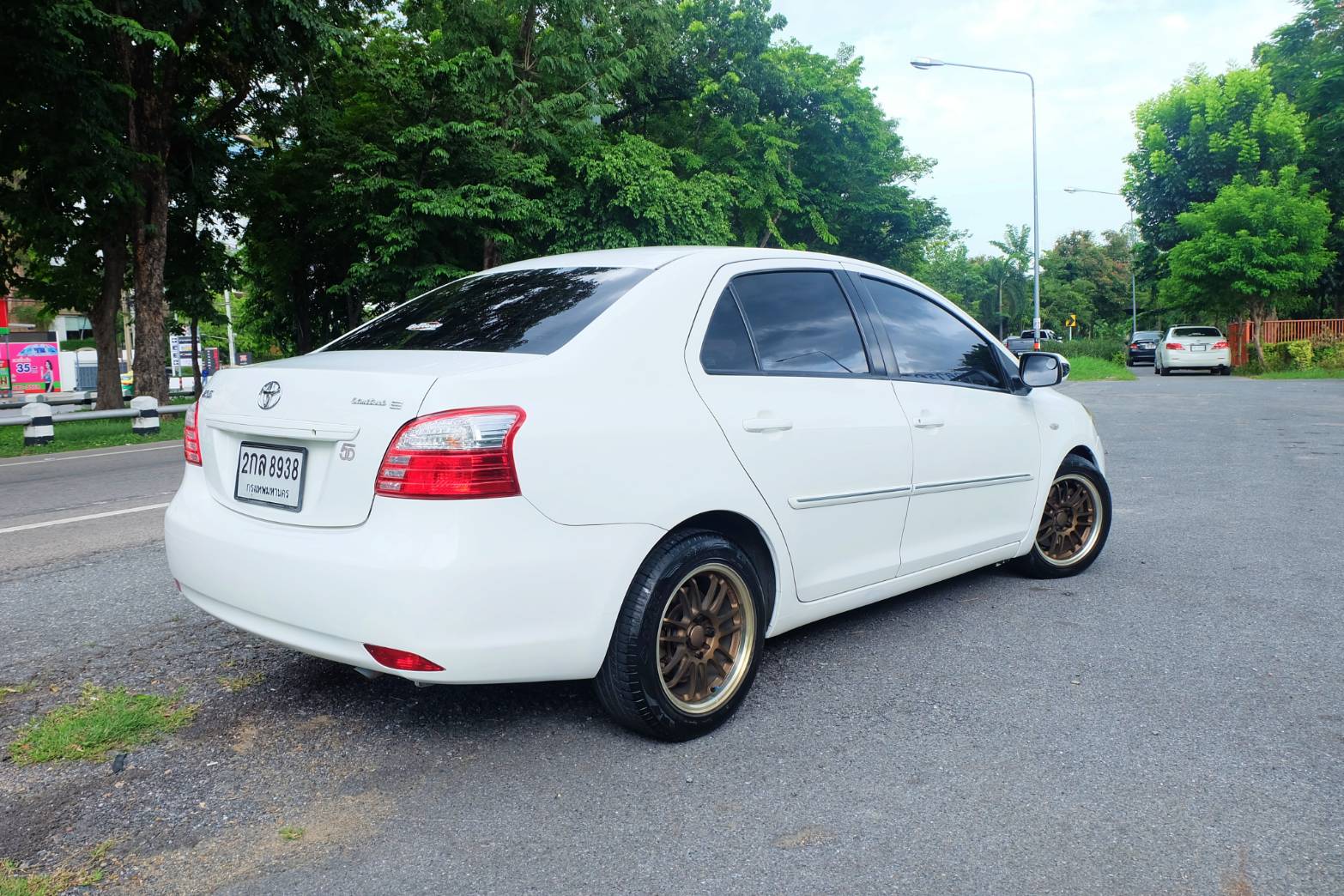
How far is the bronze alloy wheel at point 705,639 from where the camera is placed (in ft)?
10.7

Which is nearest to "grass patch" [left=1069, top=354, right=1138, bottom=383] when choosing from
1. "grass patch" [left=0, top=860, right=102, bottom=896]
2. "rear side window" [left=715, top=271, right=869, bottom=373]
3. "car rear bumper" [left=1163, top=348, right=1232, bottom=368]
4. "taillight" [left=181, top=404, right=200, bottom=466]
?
"car rear bumper" [left=1163, top=348, right=1232, bottom=368]

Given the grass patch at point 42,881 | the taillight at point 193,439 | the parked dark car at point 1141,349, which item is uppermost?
the parked dark car at point 1141,349

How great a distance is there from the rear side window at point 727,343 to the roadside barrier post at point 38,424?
14.6 m

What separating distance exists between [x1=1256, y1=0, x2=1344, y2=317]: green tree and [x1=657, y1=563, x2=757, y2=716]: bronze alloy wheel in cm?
3844

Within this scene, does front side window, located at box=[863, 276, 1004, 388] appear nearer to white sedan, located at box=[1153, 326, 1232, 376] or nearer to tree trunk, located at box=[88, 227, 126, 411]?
tree trunk, located at box=[88, 227, 126, 411]

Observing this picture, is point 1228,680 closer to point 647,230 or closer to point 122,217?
point 122,217

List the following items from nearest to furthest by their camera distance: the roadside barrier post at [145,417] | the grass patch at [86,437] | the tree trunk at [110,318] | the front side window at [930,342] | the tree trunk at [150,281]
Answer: the front side window at [930,342] → the grass patch at [86,437] → the roadside barrier post at [145,417] → the tree trunk at [150,281] → the tree trunk at [110,318]

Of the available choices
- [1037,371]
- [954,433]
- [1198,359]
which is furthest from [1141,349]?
[954,433]

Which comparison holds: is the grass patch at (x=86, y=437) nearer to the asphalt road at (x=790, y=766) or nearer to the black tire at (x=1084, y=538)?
the asphalt road at (x=790, y=766)

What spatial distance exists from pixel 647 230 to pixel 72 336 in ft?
321

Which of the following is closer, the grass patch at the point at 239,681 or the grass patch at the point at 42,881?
the grass patch at the point at 42,881

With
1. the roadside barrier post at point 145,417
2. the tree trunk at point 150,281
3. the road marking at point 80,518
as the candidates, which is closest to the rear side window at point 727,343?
the road marking at point 80,518

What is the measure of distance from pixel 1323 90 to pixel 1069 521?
3917 cm

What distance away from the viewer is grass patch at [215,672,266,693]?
370 centimetres
